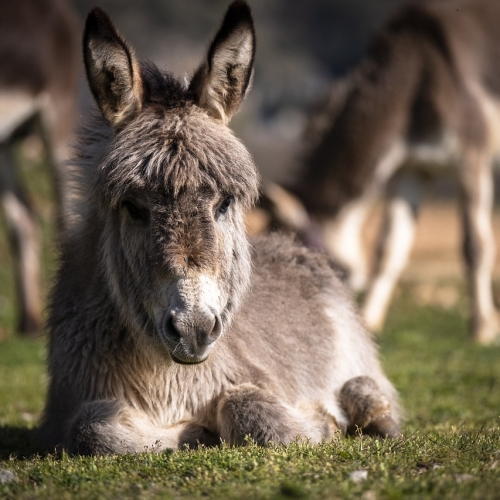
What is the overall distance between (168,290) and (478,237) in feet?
27.2

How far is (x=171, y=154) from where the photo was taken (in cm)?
463

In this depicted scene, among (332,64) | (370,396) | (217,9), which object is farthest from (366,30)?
(370,396)

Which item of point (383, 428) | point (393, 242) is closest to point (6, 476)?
point (383, 428)

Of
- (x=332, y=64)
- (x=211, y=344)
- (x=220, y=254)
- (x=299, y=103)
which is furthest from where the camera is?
(x=332, y=64)

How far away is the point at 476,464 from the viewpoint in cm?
398

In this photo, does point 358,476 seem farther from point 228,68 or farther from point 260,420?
point 228,68

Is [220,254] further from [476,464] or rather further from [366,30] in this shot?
[366,30]

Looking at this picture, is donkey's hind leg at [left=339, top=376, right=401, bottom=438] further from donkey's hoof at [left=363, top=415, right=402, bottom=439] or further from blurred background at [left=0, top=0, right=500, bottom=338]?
blurred background at [left=0, top=0, right=500, bottom=338]

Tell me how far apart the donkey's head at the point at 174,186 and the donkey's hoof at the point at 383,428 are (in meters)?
1.20

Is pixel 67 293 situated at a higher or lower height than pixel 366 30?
lower

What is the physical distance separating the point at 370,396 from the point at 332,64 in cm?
3278

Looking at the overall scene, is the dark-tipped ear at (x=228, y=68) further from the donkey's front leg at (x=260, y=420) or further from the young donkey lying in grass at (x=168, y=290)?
the donkey's front leg at (x=260, y=420)

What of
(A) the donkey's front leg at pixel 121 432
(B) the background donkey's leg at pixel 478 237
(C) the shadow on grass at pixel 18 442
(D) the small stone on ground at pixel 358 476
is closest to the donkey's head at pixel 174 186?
(A) the donkey's front leg at pixel 121 432

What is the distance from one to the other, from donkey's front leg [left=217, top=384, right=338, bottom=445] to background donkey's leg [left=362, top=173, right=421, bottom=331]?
7.50 meters
